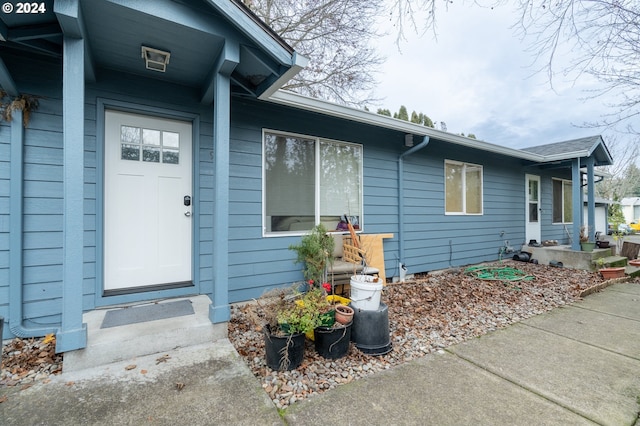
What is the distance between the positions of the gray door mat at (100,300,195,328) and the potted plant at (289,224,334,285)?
4.46 feet

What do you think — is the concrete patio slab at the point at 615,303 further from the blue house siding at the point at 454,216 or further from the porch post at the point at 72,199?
the porch post at the point at 72,199

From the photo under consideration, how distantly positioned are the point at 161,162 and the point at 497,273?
577 cm

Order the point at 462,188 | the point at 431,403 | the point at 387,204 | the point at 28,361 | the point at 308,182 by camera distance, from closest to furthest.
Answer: the point at 431,403, the point at 28,361, the point at 308,182, the point at 387,204, the point at 462,188

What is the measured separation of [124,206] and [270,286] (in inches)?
72.2

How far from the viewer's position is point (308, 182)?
409cm

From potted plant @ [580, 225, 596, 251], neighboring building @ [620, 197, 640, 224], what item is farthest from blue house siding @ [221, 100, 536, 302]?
neighboring building @ [620, 197, 640, 224]

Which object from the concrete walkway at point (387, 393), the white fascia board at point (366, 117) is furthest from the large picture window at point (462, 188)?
the concrete walkway at point (387, 393)

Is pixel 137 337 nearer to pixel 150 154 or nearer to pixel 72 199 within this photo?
pixel 72 199

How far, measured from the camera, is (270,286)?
3713mm

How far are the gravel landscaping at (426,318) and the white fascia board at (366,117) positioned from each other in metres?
2.36

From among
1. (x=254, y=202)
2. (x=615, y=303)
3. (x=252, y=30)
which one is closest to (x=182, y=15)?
(x=252, y=30)

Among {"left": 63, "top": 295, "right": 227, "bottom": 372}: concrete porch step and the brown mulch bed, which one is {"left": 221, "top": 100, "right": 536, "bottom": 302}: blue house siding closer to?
{"left": 63, "top": 295, "right": 227, "bottom": 372}: concrete porch step

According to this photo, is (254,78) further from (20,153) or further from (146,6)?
(20,153)

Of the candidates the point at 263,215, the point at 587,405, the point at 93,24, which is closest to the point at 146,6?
the point at 93,24
